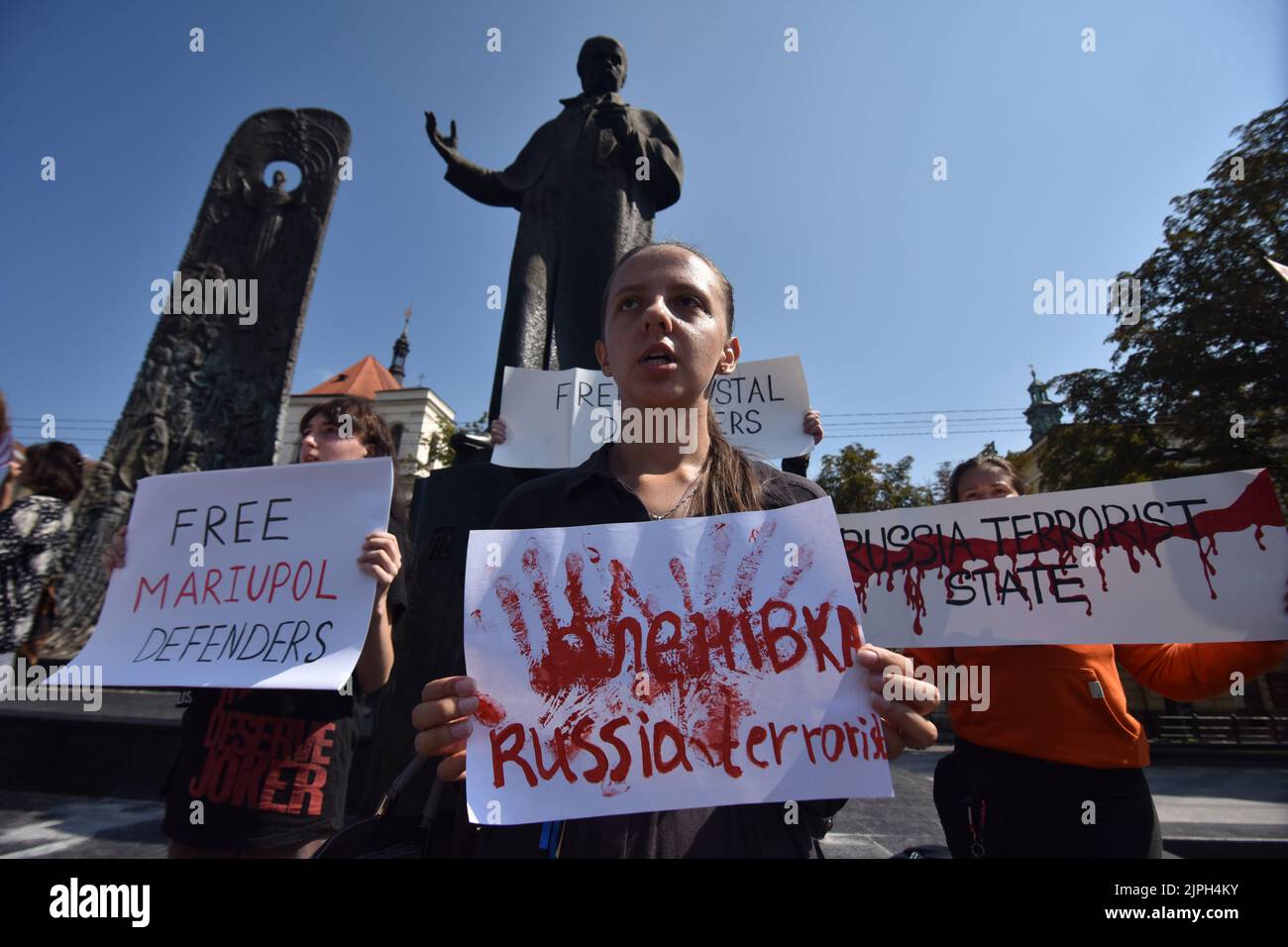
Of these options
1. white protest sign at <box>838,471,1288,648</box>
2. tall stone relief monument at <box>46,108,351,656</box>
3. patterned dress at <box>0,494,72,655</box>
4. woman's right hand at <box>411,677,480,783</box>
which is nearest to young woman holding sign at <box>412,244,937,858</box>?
woman's right hand at <box>411,677,480,783</box>

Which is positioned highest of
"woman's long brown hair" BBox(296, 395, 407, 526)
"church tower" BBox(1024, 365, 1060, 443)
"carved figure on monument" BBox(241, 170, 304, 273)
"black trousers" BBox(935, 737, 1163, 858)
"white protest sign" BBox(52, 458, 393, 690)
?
"church tower" BBox(1024, 365, 1060, 443)

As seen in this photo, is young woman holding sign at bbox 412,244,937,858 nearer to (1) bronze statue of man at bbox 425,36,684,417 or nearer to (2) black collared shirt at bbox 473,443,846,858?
(2) black collared shirt at bbox 473,443,846,858

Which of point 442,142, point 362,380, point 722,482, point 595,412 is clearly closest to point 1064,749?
point 722,482

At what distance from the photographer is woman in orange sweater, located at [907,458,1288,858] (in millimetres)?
1766

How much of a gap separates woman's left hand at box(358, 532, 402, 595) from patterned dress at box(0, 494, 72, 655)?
2483 millimetres

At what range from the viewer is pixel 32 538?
115 inches

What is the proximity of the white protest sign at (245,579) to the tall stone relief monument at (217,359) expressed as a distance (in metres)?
6.57

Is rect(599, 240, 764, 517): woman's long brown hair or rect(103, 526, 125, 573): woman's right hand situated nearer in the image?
rect(599, 240, 764, 517): woman's long brown hair

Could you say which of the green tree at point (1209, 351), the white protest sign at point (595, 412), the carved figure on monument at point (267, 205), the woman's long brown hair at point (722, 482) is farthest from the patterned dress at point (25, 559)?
the green tree at point (1209, 351)

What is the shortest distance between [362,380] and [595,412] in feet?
155

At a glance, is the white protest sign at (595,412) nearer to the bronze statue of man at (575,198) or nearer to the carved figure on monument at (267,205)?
the bronze statue of man at (575,198)
